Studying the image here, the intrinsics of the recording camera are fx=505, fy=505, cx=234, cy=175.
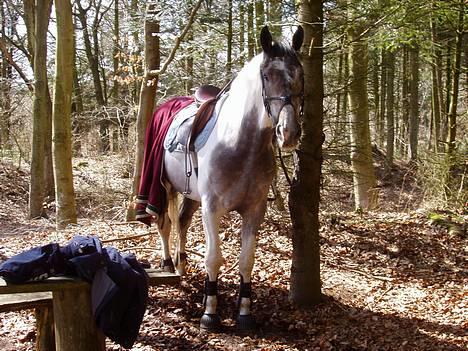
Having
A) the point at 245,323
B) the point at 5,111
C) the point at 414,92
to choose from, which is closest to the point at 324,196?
the point at 245,323

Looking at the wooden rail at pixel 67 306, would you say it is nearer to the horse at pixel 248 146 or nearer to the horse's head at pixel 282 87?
the horse at pixel 248 146

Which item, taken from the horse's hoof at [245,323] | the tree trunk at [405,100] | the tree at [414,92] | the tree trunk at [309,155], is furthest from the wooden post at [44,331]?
the tree trunk at [405,100]

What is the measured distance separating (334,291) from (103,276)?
292 centimetres

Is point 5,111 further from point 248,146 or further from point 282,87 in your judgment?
point 282,87

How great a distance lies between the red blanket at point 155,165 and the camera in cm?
552

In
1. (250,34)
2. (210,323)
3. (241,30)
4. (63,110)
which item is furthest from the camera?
(241,30)

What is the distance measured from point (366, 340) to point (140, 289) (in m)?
2.05

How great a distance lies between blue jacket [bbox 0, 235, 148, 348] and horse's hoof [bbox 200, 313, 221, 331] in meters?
1.31

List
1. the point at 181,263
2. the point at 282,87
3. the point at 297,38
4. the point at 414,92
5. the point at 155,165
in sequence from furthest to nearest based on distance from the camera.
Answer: the point at 414,92, the point at 181,263, the point at 155,165, the point at 297,38, the point at 282,87

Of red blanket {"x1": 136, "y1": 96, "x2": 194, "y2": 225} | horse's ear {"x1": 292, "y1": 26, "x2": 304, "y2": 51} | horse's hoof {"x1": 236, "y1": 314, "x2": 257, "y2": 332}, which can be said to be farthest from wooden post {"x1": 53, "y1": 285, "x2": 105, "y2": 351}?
horse's ear {"x1": 292, "y1": 26, "x2": 304, "y2": 51}

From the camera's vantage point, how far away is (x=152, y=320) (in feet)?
15.9

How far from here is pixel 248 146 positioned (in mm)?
4320

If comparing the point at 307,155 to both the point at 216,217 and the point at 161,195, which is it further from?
the point at 161,195

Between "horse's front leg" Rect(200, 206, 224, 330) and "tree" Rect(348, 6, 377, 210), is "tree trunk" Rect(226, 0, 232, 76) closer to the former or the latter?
"tree" Rect(348, 6, 377, 210)
